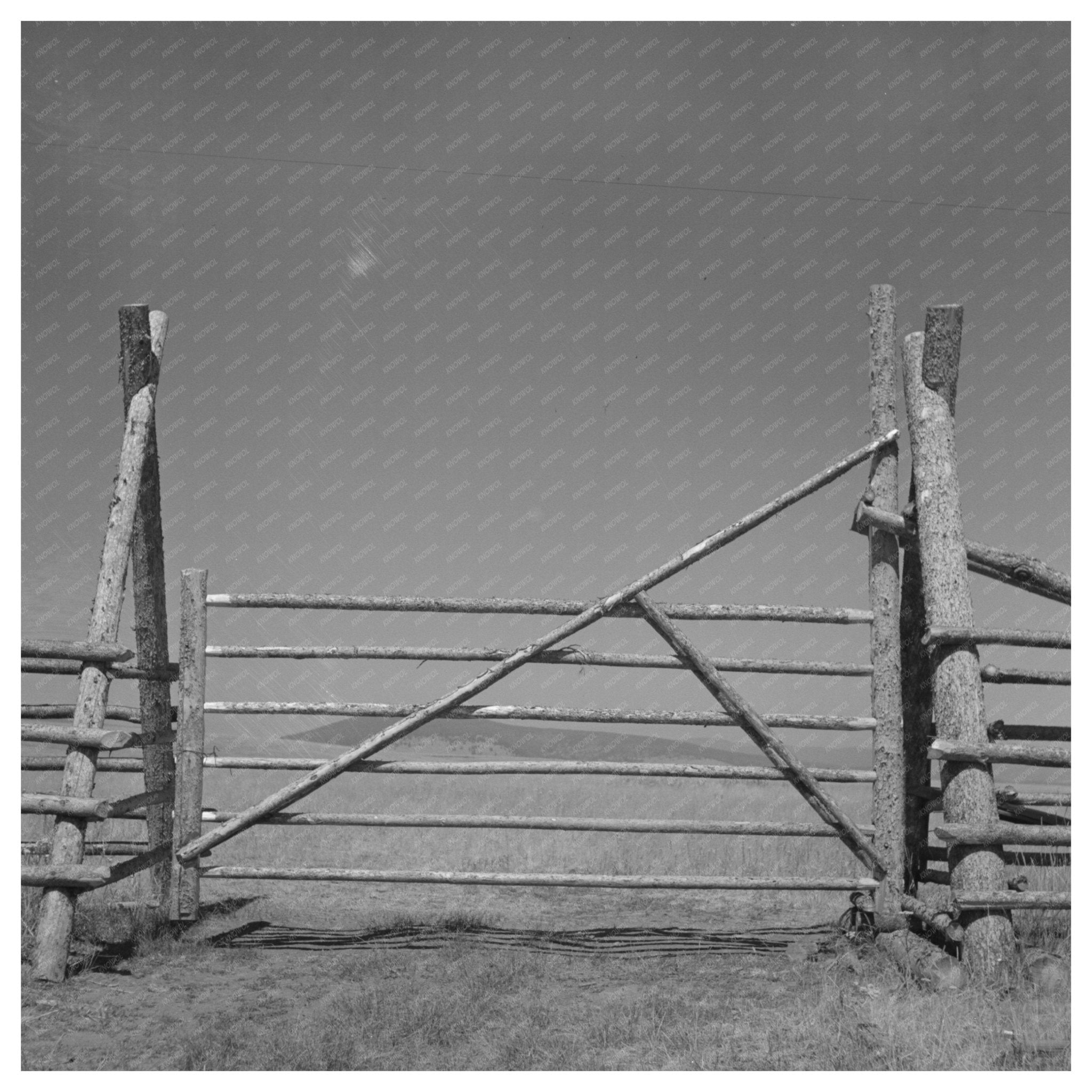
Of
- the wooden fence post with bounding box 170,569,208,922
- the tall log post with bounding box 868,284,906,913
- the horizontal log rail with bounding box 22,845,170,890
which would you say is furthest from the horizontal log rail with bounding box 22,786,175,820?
the tall log post with bounding box 868,284,906,913

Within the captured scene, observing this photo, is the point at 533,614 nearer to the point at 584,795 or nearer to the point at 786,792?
the point at 584,795

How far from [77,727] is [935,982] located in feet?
14.5

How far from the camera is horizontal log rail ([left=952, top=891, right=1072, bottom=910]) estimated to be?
15.7 feet

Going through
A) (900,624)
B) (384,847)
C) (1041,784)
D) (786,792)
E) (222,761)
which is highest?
(900,624)

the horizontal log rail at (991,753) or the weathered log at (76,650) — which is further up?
the weathered log at (76,650)

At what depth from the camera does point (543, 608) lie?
5.54 metres

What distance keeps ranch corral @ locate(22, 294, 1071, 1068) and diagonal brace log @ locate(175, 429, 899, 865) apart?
20 mm

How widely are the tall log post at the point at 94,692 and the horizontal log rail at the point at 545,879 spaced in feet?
2.50

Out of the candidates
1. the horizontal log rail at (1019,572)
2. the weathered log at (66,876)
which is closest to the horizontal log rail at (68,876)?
the weathered log at (66,876)

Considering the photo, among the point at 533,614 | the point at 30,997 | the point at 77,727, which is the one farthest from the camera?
the point at 533,614

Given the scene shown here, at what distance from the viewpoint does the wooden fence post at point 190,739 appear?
18.2 feet

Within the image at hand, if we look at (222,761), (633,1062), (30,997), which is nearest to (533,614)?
(222,761)

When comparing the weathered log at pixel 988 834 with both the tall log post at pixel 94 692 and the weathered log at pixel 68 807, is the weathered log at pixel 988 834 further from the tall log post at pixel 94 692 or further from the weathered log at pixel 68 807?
the tall log post at pixel 94 692

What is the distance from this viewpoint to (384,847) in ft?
31.1
